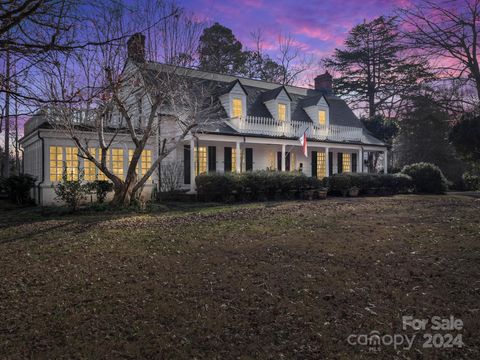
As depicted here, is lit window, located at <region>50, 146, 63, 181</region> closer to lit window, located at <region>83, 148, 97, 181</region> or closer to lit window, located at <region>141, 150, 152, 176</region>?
lit window, located at <region>83, 148, 97, 181</region>

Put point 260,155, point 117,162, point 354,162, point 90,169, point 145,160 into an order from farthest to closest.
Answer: point 354,162, point 260,155, point 145,160, point 117,162, point 90,169

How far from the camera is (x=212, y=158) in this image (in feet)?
69.1

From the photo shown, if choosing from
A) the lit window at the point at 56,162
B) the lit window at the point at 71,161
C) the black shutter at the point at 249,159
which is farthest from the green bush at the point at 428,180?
the lit window at the point at 56,162

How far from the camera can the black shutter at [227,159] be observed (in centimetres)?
2150

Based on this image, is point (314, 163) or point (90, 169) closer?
point (90, 169)

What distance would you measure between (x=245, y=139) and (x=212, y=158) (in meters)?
2.32

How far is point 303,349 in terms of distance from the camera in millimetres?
3854

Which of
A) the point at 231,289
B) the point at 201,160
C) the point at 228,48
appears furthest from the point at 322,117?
the point at 231,289

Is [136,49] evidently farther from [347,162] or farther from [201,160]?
[347,162]

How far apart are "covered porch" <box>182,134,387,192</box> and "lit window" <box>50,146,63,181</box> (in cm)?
571

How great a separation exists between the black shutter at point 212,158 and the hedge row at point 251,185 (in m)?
4.24

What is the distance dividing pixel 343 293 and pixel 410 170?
19.9 m

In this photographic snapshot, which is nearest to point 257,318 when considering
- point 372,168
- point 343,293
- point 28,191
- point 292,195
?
point 343,293

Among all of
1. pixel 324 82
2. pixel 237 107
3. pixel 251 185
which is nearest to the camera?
pixel 251 185
